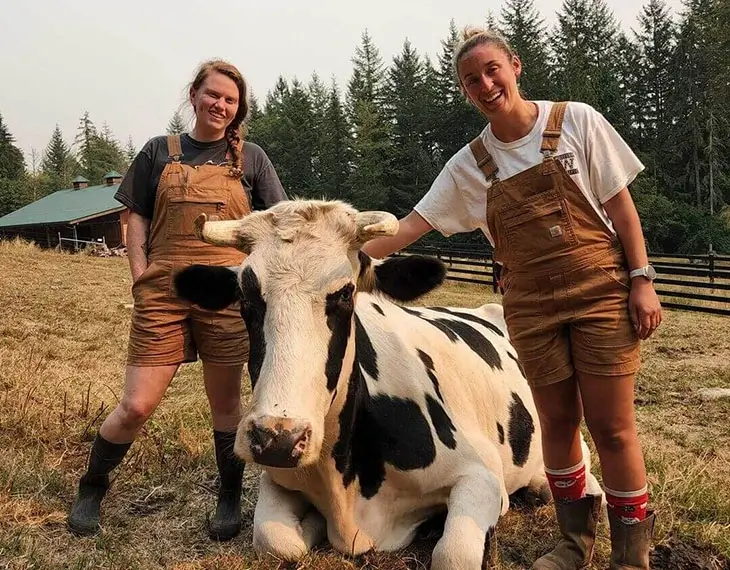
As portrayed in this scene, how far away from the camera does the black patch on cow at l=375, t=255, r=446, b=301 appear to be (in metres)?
3.20

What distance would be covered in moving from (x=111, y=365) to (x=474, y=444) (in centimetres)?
571

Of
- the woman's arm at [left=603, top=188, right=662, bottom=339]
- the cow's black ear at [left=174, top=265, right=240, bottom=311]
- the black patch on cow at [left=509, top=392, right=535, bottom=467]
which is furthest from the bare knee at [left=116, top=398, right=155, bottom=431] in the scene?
the woman's arm at [left=603, top=188, right=662, bottom=339]

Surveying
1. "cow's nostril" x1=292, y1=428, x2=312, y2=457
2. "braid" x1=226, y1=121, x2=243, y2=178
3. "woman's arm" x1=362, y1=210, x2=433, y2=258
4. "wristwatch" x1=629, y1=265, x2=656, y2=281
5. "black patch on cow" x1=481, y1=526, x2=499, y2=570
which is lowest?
"black patch on cow" x1=481, y1=526, x2=499, y2=570

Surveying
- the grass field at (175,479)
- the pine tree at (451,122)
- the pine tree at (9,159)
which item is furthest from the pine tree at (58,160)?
the grass field at (175,479)

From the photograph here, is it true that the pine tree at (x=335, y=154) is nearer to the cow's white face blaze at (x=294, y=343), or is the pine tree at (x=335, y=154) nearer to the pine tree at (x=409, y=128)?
the pine tree at (x=409, y=128)

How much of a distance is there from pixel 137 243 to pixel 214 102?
89 cm

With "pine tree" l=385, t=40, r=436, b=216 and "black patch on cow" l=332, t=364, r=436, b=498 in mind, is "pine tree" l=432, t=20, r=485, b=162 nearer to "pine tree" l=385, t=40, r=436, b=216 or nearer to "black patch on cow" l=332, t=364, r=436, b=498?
"pine tree" l=385, t=40, r=436, b=216

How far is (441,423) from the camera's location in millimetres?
3488

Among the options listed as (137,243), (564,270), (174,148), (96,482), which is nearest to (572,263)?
(564,270)

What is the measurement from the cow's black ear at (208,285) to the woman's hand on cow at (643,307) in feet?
5.87

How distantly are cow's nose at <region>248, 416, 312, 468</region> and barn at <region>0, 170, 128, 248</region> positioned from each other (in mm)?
37686

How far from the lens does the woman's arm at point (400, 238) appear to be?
3.34 m

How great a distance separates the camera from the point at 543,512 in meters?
3.91

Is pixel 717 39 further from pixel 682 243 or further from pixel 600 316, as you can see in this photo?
pixel 600 316
